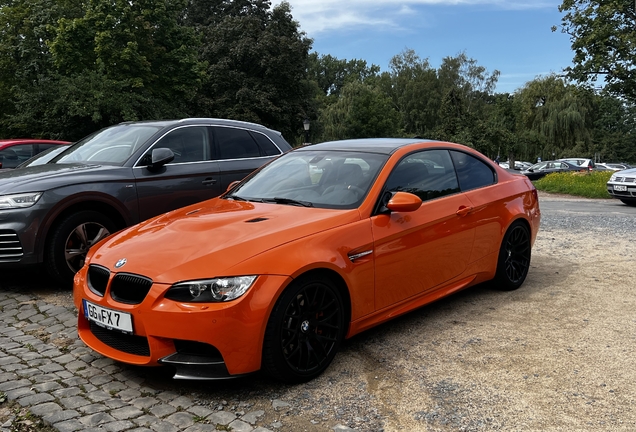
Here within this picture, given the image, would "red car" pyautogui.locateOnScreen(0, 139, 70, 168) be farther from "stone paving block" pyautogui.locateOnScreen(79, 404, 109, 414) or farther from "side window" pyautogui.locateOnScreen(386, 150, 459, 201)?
"stone paving block" pyautogui.locateOnScreen(79, 404, 109, 414)

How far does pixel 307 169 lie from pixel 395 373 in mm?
1847

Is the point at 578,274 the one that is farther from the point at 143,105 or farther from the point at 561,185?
the point at 143,105

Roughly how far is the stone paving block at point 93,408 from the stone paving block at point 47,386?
39 centimetres

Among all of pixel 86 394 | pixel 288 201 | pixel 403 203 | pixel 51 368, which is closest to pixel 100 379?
pixel 86 394

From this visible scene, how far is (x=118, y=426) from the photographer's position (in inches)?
121

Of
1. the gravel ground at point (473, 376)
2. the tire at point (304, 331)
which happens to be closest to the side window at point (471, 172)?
the gravel ground at point (473, 376)

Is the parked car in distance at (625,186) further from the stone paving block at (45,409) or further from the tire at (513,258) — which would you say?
the stone paving block at (45,409)

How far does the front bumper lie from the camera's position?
3.19 metres

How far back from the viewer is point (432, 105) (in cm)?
6794

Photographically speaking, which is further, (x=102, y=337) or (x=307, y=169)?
(x=307, y=169)

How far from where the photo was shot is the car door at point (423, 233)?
410 cm

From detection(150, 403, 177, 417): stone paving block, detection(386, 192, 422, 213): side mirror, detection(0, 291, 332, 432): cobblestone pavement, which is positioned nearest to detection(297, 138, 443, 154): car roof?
detection(386, 192, 422, 213): side mirror

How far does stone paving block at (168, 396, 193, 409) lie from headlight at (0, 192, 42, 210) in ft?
9.36

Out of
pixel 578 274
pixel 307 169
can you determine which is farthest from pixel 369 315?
pixel 578 274
